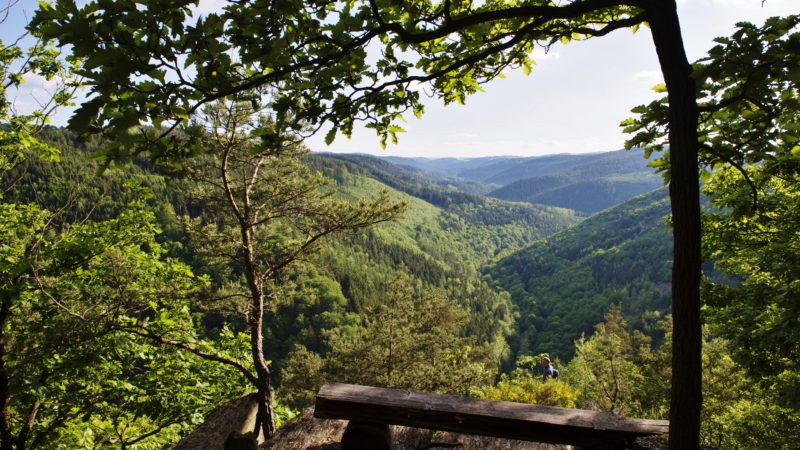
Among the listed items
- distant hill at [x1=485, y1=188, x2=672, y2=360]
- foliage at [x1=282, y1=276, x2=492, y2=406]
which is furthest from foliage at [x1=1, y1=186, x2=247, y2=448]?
distant hill at [x1=485, y1=188, x2=672, y2=360]

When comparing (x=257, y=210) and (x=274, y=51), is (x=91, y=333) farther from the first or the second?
(x=274, y=51)

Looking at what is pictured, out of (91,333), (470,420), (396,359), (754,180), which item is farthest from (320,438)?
(396,359)

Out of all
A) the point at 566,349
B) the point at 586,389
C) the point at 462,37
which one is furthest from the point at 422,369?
the point at 566,349

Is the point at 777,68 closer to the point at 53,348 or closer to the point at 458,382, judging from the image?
the point at 53,348

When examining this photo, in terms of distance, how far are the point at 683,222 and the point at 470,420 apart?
6.56ft

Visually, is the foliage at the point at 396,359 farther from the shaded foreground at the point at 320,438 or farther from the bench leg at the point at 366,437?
the bench leg at the point at 366,437

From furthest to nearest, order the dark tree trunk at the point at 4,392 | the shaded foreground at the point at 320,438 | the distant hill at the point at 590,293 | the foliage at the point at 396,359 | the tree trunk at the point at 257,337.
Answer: the distant hill at the point at 590,293, the foliage at the point at 396,359, the tree trunk at the point at 257,337, the dark tree trunk at the point at 4,392, the shaded foreground at the point at 320,438

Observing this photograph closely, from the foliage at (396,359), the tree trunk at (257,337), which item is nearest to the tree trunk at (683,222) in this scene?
the tree trunk at (257,337)

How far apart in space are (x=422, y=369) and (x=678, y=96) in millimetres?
28057

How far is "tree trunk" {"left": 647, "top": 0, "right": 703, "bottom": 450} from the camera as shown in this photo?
2758mm

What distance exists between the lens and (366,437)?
2.99 meters

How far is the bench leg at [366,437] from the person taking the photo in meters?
2.98

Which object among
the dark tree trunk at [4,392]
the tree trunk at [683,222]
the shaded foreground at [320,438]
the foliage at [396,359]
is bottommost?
the foliage at [396,359]

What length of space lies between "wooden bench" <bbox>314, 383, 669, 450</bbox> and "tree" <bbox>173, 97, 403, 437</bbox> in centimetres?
1034
